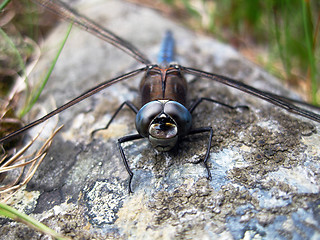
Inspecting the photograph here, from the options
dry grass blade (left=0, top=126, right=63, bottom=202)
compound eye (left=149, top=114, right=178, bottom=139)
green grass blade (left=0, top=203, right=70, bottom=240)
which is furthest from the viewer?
dry grass blade (left=0, top=126, right=63, bottom=202)

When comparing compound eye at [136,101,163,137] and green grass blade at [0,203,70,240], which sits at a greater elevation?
compound eye at [136,101,163,137]

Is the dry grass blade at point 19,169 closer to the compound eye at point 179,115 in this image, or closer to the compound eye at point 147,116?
the compound eye at point 147,116

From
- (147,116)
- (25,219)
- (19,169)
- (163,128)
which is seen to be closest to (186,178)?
(163,128)

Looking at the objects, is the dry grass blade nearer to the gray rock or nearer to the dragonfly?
the gray rock

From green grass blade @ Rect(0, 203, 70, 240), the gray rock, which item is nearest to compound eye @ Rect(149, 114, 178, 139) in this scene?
the gray rock

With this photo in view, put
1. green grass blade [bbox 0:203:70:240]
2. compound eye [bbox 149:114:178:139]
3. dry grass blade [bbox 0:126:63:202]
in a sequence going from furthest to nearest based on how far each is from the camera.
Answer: dry grass blade [bbox 0:126:63:202]
compound eye [bbox 149:114:178:139]
green grass blade [bbox 0:203:70:240]

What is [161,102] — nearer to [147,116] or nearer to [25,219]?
[147,116]

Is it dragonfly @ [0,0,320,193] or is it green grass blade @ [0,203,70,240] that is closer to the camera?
green grass blade @ [0,203,70,240]

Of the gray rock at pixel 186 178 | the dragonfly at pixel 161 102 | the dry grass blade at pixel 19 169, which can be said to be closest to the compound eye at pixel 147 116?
the dragonfly at pixel 161 102
